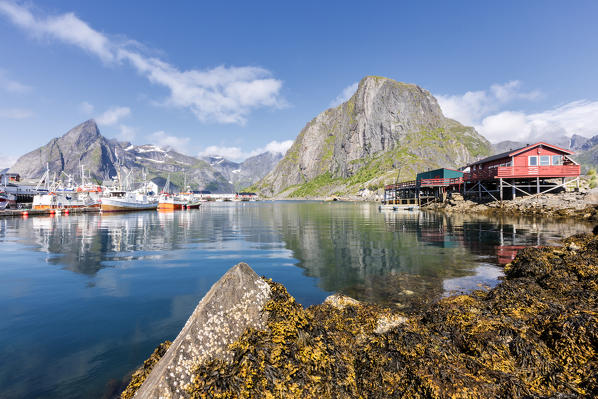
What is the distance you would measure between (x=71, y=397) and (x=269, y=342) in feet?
17.2

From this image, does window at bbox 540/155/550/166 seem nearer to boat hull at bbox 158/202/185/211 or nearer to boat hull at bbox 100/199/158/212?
boat hull at bbox 158/202/185/211

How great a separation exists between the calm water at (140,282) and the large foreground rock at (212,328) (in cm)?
409

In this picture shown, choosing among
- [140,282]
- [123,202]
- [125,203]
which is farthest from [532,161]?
[125,203]

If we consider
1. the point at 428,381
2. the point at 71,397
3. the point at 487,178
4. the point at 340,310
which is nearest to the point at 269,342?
the point at 428,381

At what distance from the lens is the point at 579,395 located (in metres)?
3.89

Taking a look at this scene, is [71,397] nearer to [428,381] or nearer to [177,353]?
[177,353]

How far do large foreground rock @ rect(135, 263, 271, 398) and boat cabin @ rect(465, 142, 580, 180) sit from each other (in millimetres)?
62680

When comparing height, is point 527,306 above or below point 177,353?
below

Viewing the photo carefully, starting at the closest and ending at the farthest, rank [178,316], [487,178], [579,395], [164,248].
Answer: [579,395] < [178,316] < [164,248] < [487,178]

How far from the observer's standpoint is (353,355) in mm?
5195

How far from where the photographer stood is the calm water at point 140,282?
23.7 feet

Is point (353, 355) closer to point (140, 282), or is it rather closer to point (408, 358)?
point (408, 358)

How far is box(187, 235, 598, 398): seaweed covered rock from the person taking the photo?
379 centimetres

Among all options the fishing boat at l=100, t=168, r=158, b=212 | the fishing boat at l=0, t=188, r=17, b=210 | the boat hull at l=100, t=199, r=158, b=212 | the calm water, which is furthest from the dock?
the calm water
